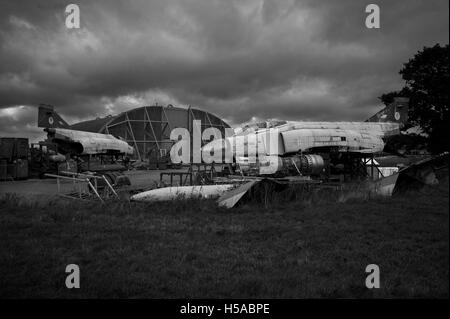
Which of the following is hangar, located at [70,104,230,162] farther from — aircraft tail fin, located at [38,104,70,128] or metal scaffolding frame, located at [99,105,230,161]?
aircraft tail fin, located at [38,104,70,128]

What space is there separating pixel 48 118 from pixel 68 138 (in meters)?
2.58

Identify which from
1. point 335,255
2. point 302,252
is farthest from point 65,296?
point 335,255

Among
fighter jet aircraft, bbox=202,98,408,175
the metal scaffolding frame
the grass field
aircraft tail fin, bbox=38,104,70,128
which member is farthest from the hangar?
the grass field

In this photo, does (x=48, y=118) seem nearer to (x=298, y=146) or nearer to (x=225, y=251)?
(x=298, y=146)

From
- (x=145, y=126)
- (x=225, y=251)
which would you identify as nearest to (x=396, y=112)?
(x=225, y=251)

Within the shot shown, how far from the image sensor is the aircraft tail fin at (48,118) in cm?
2577

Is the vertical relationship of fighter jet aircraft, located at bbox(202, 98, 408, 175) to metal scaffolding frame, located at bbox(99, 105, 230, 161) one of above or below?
below

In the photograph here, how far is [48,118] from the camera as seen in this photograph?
26.4 metres

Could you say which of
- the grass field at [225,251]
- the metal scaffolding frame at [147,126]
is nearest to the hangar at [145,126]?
the metal scaffolding frame at [147,126]

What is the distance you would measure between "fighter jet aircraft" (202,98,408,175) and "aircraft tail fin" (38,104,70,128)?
51.9 ft

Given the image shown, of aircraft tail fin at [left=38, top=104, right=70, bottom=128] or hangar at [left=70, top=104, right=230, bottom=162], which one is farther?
hangar at [left=70, top=104, right=230, bottom=162]

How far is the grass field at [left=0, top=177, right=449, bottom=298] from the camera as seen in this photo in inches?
157
